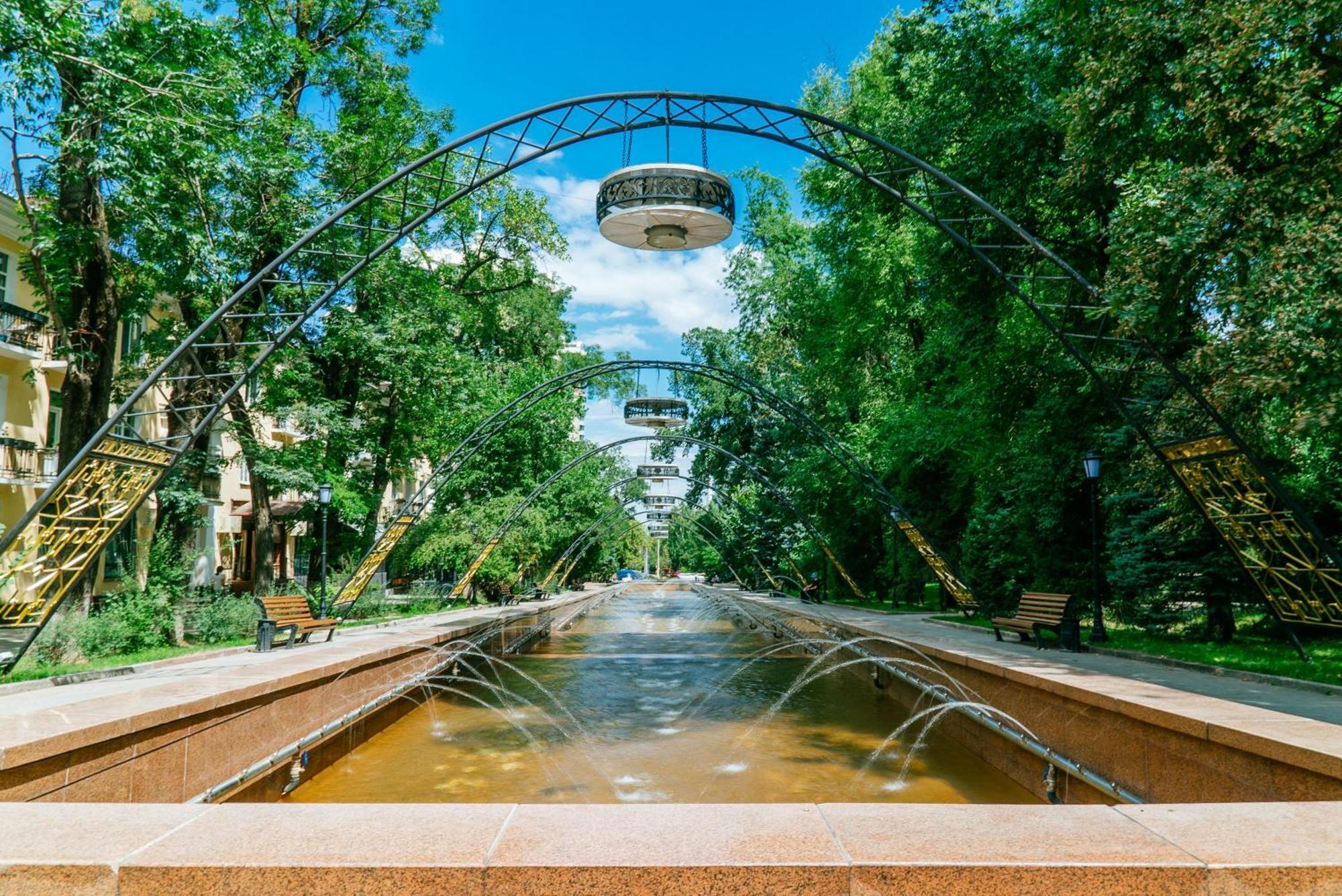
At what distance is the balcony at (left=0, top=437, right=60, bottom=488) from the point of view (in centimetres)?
2175

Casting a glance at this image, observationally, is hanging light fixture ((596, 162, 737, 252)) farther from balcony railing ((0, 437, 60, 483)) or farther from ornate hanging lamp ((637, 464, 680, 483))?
ornate hanging lamp ((637, 464, 680, 483))

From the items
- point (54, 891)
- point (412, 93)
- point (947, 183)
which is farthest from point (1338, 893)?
point (412, 93)

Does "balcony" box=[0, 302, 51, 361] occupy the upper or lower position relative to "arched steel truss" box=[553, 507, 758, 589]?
upper

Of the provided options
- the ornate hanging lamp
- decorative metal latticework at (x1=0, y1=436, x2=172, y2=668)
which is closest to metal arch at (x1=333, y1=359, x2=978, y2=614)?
decorative metal latticework at (x1=0, y1=436, x2=172, y2=668)

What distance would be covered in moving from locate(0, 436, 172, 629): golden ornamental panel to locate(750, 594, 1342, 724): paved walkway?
10894 millimetres

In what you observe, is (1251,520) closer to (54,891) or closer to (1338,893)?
(1338,893)

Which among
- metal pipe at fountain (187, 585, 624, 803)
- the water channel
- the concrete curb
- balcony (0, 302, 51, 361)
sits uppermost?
balcony (0, 302, 51, 361)

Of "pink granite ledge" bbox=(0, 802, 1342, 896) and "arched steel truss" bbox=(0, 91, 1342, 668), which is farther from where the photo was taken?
"arched steel truss" bbox=(0, 91, 1342, 668)

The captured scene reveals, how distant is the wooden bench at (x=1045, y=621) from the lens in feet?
40.6

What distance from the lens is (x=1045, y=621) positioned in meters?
12.7

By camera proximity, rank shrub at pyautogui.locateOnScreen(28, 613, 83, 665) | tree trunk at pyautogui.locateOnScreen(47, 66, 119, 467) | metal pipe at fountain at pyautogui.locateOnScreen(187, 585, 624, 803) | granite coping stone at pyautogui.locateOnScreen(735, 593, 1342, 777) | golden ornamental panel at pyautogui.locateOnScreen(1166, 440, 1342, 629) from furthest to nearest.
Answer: tree trunk at pyautogui.locateOnScreen(47, 66, 119, 467), shrub at pyautogui.locateOnScreen(28, 613, 83, 665), golden ornamental panel at pyautogui.locateOnScreen(1166, 440, 1342, 629), metal pipe at fountain at pyautogui.locateOnScreen(187, 585, 624, 803), granite coping stone at pyautogui.locateOnScreen(735, 593, 1342, 777)

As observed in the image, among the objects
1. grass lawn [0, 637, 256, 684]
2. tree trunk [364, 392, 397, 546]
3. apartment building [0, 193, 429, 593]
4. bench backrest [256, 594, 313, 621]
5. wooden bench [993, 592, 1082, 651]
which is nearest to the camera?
grass lawn [0, 637, 256, 684]

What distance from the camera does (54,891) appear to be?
3.18 meters

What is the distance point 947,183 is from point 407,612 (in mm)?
21578
